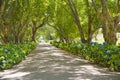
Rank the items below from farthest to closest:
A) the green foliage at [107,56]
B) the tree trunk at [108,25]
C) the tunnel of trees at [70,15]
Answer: the tunnel of trees at [70,15], the tree trunk at [108,25], the green foliage at [107,56]

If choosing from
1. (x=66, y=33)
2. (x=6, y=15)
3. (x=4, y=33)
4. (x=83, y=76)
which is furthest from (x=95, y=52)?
(x=66, y=33)

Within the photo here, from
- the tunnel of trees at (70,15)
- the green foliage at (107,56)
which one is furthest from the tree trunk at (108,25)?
the green foliage at (107,56)

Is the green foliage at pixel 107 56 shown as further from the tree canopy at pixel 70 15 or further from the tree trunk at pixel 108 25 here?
the tree canopy at pixel 70 15

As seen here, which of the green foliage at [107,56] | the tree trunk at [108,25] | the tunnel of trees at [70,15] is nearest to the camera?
the green foliage at [107,56]

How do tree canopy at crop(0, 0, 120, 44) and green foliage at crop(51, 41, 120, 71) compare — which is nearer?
green foliage at crop(51, 41, 120, 71)

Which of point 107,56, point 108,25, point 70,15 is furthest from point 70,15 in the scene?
point 107,56

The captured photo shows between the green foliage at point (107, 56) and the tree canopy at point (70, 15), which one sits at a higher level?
the tree canopy at point (70, 15)

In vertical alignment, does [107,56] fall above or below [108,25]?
below

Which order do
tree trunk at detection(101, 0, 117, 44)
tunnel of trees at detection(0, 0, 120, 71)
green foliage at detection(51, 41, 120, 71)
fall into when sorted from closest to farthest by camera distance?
green foliage at detection(51, 41, 120, 71) < tree trunk at detection(101, 0, 117, 44) < tunnel of trees at detection(0, 0, 120, 71)

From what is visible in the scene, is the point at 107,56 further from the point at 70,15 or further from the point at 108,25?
the point at 70,15

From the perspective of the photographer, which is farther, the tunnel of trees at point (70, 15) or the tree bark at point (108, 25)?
the tunnel of trees at point (70, 15)

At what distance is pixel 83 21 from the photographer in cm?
3136

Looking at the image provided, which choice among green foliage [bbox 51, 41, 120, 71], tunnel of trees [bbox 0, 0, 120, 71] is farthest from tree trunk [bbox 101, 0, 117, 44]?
green foliage [bbox 51, 41, 120, 71]

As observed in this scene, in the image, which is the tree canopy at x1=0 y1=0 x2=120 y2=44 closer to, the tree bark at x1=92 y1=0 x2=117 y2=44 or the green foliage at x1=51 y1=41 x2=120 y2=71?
the tree bark at x1=92 y1=0 x2=117 y2=44
